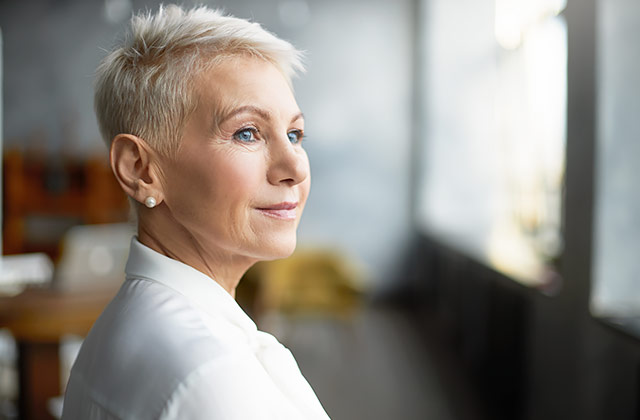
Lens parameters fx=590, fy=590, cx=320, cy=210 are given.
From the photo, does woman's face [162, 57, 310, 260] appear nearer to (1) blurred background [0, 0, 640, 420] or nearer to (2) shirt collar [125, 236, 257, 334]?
(2) shirt collar [125, 236, 257, 334]

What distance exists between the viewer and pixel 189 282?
68 cm

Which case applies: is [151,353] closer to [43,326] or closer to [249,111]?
[249,111]

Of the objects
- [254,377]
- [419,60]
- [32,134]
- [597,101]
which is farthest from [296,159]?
[32,134]

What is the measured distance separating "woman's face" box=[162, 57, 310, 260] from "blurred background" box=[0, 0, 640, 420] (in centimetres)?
18

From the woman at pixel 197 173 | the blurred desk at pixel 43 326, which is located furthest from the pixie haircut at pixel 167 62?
the blurred desk at pixel 43 326

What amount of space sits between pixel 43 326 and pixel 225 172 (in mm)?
2162

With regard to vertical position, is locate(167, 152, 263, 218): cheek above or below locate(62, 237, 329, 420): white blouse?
above

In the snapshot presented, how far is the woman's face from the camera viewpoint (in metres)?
0.68

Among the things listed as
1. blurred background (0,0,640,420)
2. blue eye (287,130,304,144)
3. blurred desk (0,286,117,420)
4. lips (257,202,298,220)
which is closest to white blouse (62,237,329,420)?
lips (257,202,298,220)

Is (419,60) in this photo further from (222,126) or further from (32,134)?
(222,126)

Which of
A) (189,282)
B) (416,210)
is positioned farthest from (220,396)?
(416,210)

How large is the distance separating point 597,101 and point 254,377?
2215 mm

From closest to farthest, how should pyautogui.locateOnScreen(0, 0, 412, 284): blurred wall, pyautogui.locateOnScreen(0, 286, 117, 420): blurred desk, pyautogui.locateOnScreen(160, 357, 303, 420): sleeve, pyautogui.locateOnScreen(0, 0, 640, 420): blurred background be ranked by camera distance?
pyautogui.locateOnScreen(160, 357, 303, 420): sleeve, pyautogui.locateOnScreen(0, 0, 640, 420): blurred background, pyautogui.locateOnScreen(0, 286, 117, 420): blurred desk, pyautogui.locateOnScreen(0, 0, 412, 284): blurred wall

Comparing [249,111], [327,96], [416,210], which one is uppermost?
[327,96]
